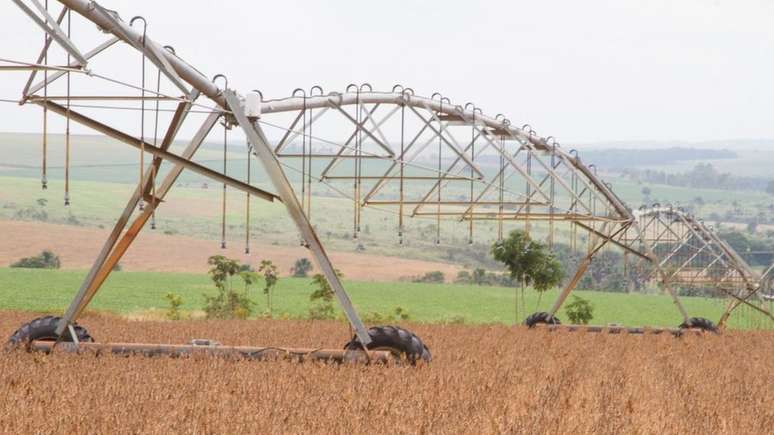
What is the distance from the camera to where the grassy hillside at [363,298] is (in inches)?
1893

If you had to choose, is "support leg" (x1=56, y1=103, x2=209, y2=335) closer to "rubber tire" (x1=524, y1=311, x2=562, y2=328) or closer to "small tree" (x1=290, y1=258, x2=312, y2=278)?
"rubber tire" (x1=524, y1=311, x2=562, y2=328)

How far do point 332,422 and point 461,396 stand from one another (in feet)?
7.10

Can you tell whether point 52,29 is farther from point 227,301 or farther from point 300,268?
point 300,268

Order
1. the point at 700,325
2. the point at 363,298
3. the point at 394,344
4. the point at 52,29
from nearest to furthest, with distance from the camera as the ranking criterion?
the point at 52,29
the point at 394,344
the point at 700,325
the point at 363,298

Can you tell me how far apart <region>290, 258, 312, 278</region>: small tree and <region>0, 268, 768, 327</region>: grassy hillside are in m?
2.38

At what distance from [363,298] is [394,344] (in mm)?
48018

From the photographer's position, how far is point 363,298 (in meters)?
61.2

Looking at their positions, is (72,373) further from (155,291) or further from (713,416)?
(155,291)

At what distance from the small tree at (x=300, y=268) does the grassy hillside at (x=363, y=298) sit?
7.82ft

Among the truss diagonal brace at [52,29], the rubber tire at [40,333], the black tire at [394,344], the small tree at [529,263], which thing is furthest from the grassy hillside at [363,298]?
the truss diagonal brace at [52,29]

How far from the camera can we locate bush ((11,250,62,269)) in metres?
65.5

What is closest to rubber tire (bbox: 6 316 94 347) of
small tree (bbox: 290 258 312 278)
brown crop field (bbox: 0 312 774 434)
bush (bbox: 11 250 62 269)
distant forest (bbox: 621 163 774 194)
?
brown crop field (bbox: 0 312 774 434)

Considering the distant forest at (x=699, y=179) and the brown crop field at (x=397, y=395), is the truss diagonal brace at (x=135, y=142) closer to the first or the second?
the brown crop field at (x=397, y=395)

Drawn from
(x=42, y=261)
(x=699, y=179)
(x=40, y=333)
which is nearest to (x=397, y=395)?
(x=40, y=333)
